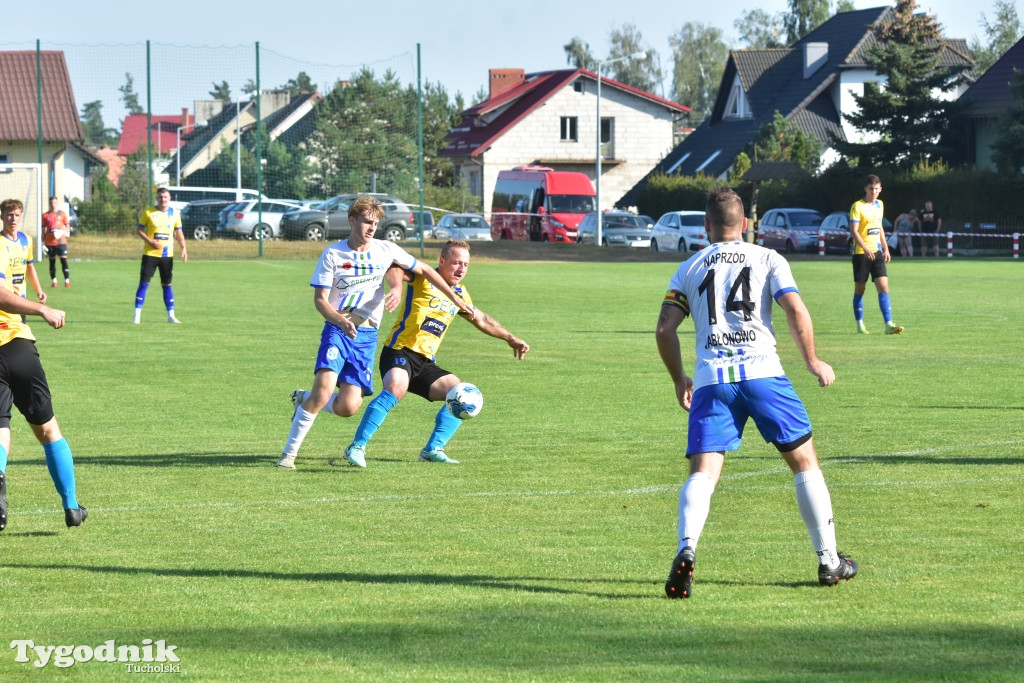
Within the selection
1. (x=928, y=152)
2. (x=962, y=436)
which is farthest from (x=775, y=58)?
(x=962, y=436)

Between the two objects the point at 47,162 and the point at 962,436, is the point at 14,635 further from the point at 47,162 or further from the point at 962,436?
the point at 47,162

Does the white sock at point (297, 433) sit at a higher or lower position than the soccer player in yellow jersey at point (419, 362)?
lower

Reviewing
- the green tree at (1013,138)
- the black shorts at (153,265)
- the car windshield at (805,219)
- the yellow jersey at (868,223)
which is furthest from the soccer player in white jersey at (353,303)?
the green tree at (1013,138)

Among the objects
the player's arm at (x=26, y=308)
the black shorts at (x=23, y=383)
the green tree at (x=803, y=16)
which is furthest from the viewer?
the green tree at (x=803, y=16)

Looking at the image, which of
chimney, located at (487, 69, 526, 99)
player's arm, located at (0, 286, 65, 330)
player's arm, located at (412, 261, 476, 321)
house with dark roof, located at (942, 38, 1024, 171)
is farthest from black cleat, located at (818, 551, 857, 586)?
chimney, located at (487, 69, 526, 99)

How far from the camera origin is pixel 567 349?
18500 millimetres

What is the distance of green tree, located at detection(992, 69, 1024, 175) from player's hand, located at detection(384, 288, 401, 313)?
142 ft

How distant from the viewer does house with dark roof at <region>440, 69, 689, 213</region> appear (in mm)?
79938

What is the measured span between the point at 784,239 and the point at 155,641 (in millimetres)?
44980

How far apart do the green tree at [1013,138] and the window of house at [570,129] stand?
3383 centimetres

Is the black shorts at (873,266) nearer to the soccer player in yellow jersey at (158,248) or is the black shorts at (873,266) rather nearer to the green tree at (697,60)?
the soccer player in yellow jersey at (158,248)

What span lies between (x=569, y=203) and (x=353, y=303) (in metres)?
46.6

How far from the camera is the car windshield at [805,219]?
160 feet

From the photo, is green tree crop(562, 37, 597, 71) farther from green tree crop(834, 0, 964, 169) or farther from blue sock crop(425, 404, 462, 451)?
blue sock crop(425, 404, 462, 451)
